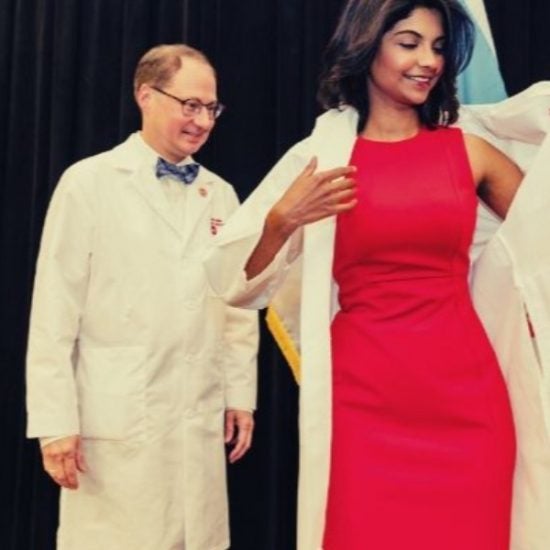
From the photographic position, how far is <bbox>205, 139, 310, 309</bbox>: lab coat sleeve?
4.89 ft

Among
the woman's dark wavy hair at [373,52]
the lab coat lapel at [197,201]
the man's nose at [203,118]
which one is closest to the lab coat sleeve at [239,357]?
the lab coat lapel at [197,201]

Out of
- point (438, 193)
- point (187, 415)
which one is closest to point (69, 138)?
point (187, 415)

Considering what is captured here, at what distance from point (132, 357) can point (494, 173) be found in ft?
3.10

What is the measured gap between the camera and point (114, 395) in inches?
74.5

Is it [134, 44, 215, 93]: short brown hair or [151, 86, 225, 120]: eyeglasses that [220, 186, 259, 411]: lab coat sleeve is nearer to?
[151, 86, 225, 120]: eyeglasses

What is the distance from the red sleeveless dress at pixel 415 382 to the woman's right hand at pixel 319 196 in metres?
0.08

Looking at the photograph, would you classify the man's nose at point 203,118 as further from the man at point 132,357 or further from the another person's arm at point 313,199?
the another person's arm at point 313,199

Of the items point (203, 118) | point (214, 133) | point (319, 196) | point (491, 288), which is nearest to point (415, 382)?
point (491, 288)

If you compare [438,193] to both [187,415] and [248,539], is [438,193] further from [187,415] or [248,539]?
[248,539]

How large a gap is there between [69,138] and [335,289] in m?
1.47

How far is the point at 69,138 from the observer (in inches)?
105

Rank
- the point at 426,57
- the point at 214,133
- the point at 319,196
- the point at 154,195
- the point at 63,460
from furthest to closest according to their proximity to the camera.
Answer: the point at 214,133
the point at 154,195
the point at 63,460
the point at 426,57
the point at 319,196

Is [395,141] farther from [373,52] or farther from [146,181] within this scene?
[146,181]

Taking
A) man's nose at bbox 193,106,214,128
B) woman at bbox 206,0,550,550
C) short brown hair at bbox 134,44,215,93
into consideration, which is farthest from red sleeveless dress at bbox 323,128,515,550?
short brown hair at bbox 134,44,215,93
